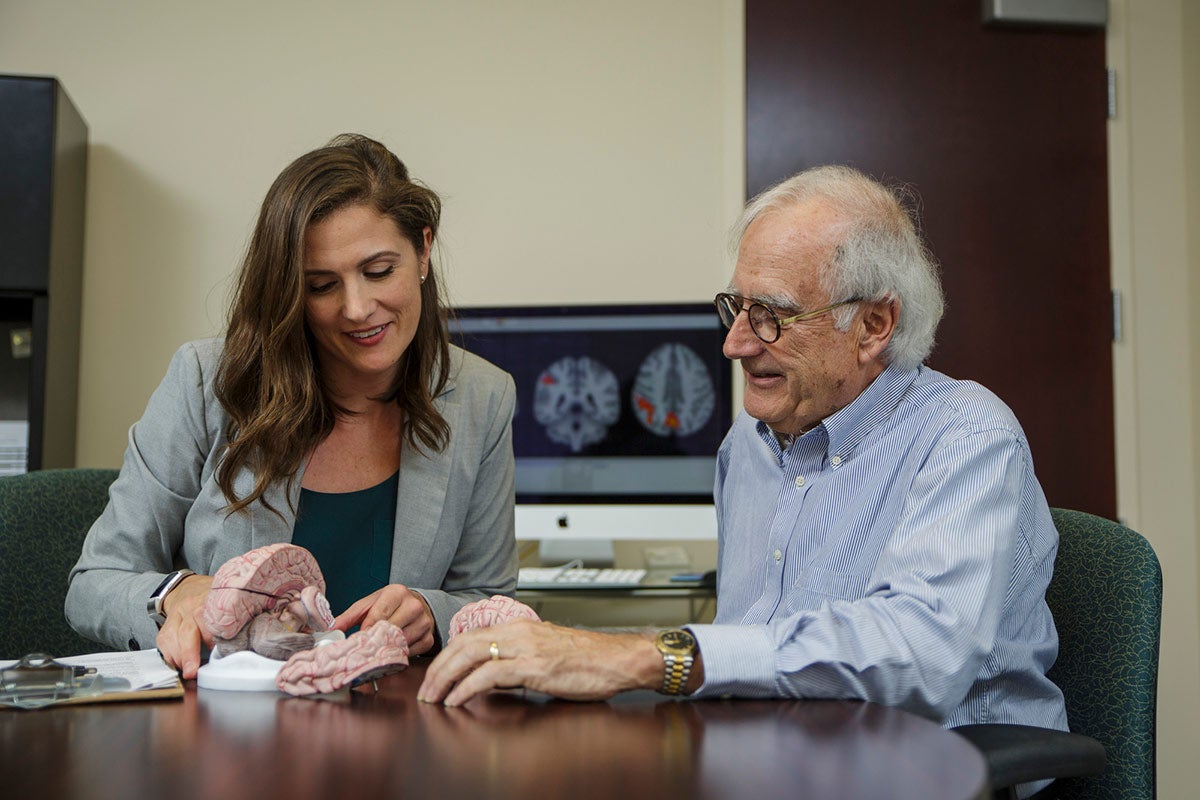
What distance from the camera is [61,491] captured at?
1825 millimetres

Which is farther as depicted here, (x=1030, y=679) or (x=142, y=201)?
A: (x=142, y=201)

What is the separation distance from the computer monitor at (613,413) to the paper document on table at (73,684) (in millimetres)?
1658

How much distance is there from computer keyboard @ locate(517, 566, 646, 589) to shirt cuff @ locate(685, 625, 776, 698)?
1465 millimetres

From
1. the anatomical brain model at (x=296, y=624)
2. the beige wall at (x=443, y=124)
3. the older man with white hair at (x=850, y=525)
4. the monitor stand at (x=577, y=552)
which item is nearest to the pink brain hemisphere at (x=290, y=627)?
the anatomical brain model at (x=296, y=624)

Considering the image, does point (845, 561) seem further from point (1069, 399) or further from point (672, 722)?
point (1069, 399)

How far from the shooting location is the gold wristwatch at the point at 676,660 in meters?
1.12

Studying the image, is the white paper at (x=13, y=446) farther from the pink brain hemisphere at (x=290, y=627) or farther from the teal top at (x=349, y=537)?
the pink brain hemisphere at (x=290, y=627)

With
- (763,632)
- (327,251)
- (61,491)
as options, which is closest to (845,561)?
(763,632)

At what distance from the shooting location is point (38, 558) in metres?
1.77

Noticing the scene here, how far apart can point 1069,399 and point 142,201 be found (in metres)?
2.81

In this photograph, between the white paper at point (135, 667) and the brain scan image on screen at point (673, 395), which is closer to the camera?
the white paper at point (135, 667)

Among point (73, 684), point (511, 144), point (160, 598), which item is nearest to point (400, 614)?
point (160, 598)

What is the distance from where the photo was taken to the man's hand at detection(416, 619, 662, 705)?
1090mm

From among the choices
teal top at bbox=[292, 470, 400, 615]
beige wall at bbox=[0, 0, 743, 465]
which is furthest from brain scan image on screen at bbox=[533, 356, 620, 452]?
teal top at bbox=[292, 470, 400, 615]
